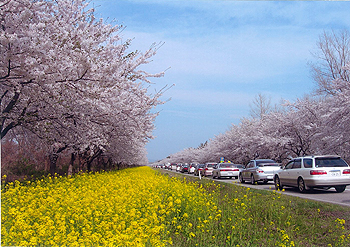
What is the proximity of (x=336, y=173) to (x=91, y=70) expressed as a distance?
11.4 metres

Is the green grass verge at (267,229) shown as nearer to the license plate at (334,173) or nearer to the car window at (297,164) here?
the license plate at (334,173)

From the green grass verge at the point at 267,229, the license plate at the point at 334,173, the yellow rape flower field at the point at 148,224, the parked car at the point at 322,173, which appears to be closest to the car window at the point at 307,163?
the parked car at the point at 322,173

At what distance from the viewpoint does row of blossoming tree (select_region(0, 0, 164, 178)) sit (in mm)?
7066

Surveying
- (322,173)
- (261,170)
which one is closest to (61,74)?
(322,173)

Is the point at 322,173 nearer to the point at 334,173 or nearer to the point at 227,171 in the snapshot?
the point at 334,173

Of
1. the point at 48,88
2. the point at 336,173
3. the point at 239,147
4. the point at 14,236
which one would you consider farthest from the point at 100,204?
the point at 239,147

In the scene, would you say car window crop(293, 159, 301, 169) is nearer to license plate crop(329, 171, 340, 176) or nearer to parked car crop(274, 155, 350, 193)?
parked car crop(274, 155, 350, 193)

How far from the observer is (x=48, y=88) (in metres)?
7.86

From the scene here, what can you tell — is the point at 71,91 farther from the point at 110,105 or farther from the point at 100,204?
the point at 100,204

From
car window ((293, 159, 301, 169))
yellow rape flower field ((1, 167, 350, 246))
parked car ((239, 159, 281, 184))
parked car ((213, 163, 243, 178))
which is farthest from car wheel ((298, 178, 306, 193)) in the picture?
parked car ((213, 163, 243, 178))

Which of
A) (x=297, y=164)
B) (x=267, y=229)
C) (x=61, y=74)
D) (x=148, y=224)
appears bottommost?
(x=267, y=229)

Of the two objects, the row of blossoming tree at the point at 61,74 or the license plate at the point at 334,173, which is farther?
the license plate at the point at 334,173

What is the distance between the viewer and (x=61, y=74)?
7727 millimetres

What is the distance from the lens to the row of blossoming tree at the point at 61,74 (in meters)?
7.07
